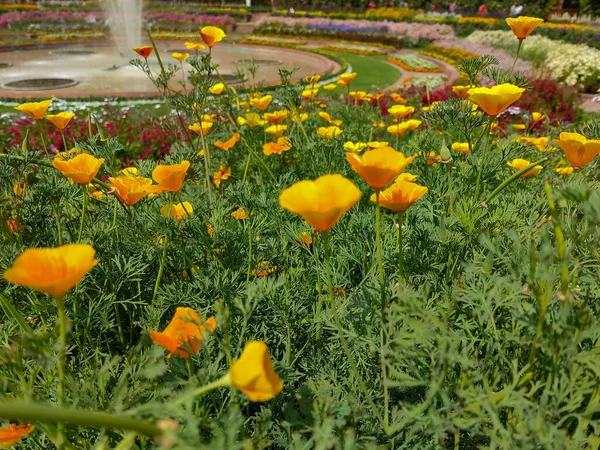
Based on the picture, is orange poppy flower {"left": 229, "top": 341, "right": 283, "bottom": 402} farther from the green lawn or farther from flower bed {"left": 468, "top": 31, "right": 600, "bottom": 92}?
flower bed {"left": 468, "top": 31, "right": 600, "bottom": 92}

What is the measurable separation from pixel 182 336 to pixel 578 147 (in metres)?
1.26

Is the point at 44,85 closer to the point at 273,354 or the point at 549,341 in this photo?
the point at 273,354

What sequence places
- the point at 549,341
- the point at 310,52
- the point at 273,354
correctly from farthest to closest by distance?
the point at 310,52, the point at 273,354, the point at 549,341

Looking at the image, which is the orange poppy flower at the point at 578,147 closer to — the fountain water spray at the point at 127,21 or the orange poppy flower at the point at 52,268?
the orange poppy flower at the point at 52,268

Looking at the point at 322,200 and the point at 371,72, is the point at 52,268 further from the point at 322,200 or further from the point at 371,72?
the point at 371,72

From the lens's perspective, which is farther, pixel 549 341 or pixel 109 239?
pixel 109 239

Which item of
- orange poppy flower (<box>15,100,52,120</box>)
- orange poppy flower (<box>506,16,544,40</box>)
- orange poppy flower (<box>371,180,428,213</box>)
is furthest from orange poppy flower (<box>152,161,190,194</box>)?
orange poppy flower (<box>506,16,544,40</box>)

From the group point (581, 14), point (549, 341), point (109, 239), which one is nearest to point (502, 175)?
point (549, 341)

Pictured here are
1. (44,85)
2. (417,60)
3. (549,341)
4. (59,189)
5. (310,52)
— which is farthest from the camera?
(310,52)

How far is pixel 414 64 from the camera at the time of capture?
12.5m

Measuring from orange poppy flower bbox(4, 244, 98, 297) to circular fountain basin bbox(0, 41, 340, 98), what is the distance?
6.44m

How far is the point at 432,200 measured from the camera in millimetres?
1893

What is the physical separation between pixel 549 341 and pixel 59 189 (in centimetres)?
163

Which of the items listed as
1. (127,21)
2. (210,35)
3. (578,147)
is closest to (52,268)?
(578,147)
